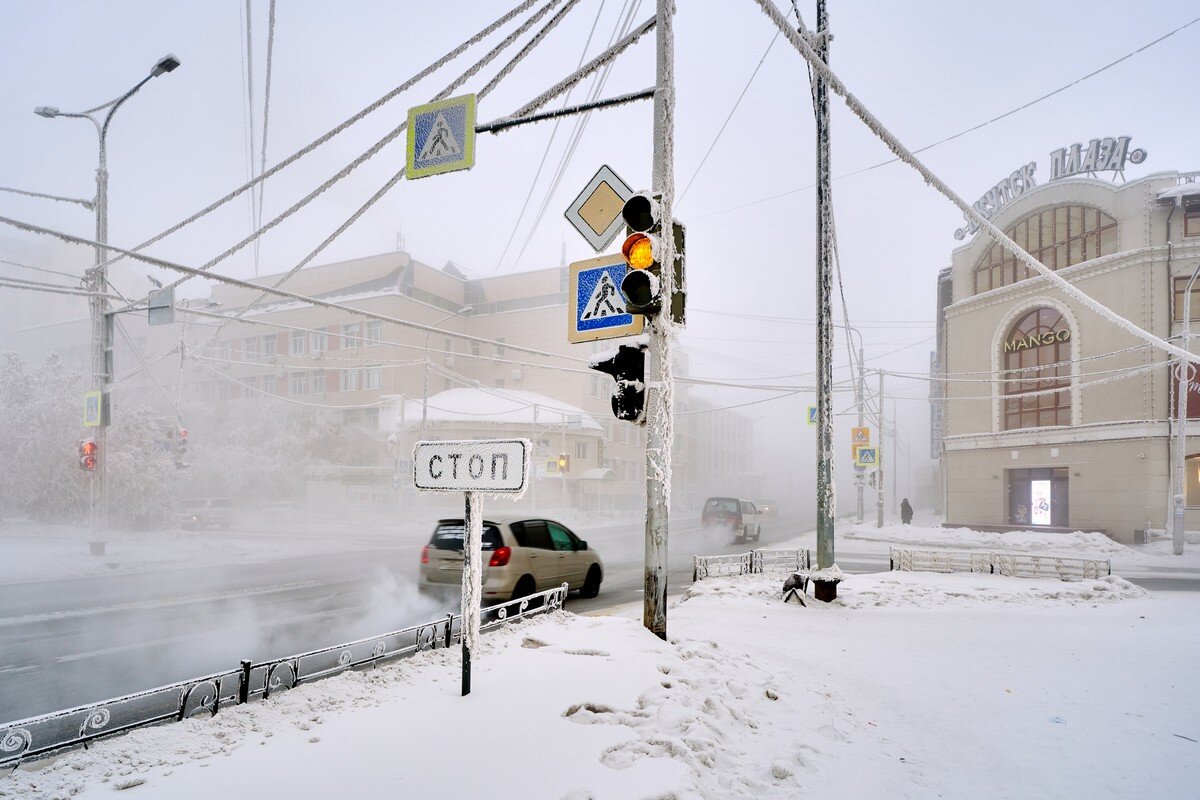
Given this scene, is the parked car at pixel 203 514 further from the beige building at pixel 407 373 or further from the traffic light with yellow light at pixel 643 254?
the traffic light with yellow light at pixel 643 254

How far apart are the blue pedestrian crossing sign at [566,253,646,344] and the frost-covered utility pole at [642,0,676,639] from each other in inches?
11.2

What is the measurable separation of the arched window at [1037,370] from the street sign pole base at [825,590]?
21.8 metres

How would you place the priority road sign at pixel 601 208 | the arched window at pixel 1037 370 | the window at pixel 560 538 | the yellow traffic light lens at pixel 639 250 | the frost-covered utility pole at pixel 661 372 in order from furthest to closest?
the arched window at pixel 1037 370
the window at pixel 560 538
the priority road sign at pixel 601 208
the frost-covered utility pole at pixel 661 372
the yellow traffic light lens at pixel 639 250

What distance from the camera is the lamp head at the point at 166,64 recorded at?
14.1 meters

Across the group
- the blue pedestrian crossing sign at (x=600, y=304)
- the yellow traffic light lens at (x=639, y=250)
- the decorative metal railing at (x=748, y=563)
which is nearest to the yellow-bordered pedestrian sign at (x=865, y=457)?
the decorative metal railing at (x=748, y=563)

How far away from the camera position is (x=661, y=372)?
6.43 m

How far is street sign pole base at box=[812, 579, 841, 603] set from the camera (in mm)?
10699

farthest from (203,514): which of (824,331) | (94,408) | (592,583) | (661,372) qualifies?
(661,372)

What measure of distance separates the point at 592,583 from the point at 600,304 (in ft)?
24.0

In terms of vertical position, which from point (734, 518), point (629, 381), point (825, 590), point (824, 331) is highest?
point (824, 331)

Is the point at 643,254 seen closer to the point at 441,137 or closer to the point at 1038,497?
the point at 441,137

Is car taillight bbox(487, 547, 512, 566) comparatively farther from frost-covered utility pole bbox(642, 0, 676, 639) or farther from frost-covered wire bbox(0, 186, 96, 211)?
frost-covered wire bbox(0, 186, 96, 211)

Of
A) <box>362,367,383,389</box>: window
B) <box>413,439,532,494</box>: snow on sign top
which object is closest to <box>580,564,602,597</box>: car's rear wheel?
<box>413,439,532,494</box>: snow on sign top

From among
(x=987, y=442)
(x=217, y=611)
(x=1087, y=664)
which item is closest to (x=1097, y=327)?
(x=987, y=442)
